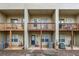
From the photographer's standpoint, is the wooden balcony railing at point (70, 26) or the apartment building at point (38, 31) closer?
the wooden balcony railing at point (70, 26)

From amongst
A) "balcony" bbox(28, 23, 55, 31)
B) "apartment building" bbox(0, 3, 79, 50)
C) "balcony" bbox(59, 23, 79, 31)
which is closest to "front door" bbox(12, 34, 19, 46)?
"apartment building" bbox(0, 3, 79, 50)

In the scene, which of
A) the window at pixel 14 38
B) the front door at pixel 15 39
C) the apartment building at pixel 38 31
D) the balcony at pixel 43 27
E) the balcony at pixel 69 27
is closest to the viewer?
the balcony at pixel 69 27

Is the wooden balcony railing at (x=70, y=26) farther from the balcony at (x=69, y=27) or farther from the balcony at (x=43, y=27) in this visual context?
the balcony at (x=43, y=27)

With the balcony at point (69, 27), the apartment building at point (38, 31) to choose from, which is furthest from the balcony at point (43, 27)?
the balcony at point (69, 27)

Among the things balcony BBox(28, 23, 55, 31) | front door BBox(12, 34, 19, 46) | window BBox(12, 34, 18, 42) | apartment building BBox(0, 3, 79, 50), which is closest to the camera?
balcony BBox(28, 23, 55, 31)

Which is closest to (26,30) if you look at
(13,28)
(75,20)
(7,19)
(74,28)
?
(13,28)

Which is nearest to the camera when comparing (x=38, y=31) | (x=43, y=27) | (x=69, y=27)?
(x=69, y=27)

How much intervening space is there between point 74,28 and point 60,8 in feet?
10.0

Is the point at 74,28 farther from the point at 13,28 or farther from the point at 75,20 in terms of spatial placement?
the point at 13,28

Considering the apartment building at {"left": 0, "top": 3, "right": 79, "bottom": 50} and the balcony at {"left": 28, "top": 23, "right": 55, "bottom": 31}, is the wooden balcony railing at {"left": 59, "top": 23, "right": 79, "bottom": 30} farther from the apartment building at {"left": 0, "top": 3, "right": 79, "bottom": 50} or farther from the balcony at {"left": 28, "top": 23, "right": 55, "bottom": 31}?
the balcony at {"left": 28, "top": 23, "right": 55, "bottom": 31}

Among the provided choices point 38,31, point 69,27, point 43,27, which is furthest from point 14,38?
point 69,27

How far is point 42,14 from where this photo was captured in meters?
17.5

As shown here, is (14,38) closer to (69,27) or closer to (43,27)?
(43,27)

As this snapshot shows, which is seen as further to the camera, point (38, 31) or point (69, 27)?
point (38, 31)
